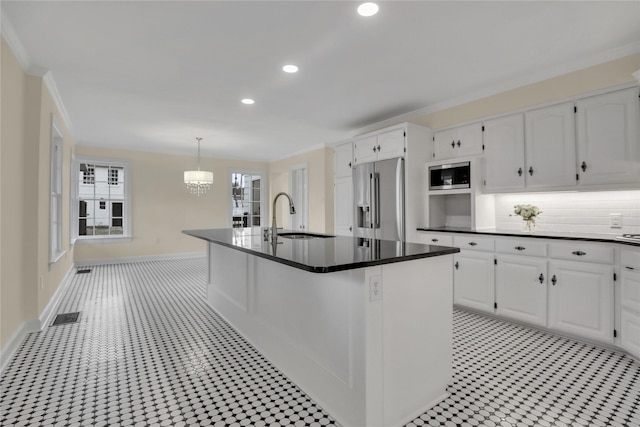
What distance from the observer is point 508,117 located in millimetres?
3529

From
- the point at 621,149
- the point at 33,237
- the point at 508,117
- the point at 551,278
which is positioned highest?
the point at 508,117

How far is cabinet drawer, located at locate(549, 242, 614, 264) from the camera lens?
261 cm

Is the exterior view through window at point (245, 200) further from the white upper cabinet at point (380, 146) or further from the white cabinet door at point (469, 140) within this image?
the white cabinet door at point (469, 140)

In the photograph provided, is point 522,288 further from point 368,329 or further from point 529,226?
point 368,329

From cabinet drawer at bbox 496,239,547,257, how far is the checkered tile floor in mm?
752

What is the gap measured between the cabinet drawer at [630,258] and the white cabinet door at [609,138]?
68 centimetres

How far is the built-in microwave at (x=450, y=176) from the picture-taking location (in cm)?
380

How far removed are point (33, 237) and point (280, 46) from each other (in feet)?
9.48

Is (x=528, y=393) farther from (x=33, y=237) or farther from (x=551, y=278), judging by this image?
(x=33, y=237)

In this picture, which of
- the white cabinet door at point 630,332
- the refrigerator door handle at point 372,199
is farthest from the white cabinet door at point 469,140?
the white cabinet door at point 630,332

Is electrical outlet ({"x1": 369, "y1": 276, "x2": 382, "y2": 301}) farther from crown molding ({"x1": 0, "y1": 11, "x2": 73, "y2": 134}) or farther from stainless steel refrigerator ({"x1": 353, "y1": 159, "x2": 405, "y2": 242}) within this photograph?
crown molding ({"x1": 0, "y1": 11, "x2": 73, "y2": 134})

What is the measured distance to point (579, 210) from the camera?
325 centimetres

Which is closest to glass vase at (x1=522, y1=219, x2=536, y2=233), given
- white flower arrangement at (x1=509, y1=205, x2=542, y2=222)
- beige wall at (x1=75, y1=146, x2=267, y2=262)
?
white flower arrangement at (x1=509, y1=205, x2=542, y2=222)

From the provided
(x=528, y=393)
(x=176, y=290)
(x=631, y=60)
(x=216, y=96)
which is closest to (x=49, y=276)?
(x=176, y=290)
